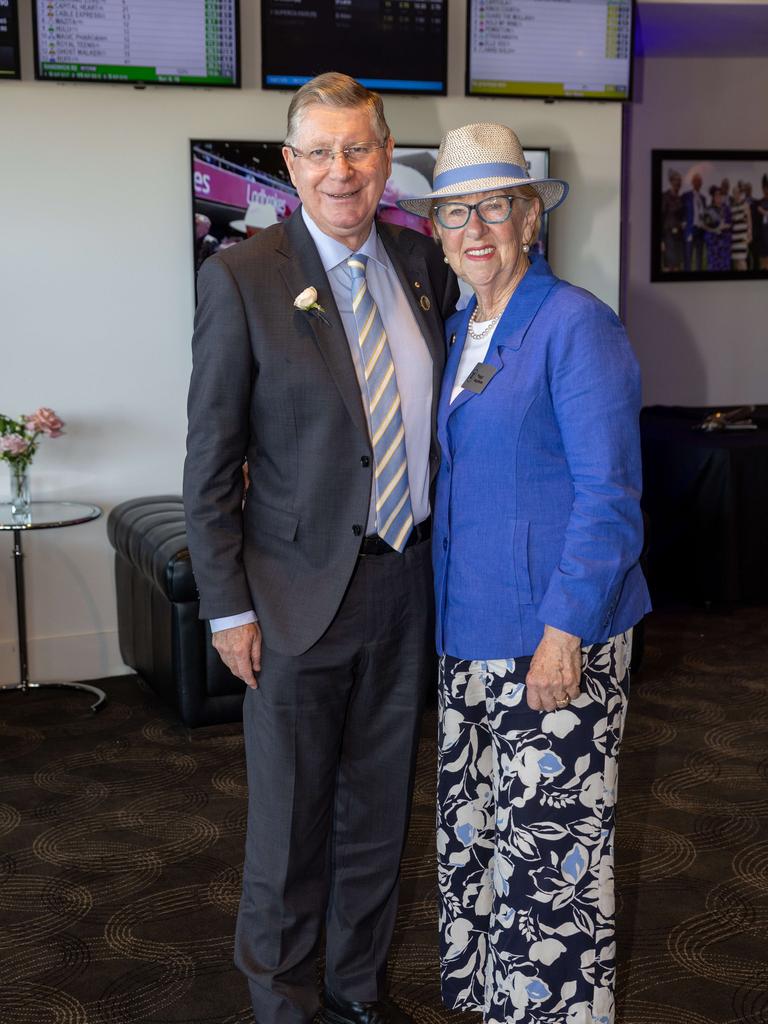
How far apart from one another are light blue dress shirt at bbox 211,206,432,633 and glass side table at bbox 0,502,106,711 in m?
2.23

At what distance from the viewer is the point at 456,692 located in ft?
7.13

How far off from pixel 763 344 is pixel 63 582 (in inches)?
192

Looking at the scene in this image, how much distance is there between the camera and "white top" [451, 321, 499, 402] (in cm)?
208

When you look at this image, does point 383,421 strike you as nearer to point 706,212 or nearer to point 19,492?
point 19,492

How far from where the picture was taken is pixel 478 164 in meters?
2.04

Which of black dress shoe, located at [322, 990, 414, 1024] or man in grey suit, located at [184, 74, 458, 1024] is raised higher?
man in grey suit, located at [184, 74, 458, 1024]

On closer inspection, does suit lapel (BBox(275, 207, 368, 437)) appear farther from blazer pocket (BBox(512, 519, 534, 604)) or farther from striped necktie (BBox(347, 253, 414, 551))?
blazer pocket (BBox(512, 519, 534, 604))

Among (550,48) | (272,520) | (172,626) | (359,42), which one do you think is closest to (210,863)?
(172,626)

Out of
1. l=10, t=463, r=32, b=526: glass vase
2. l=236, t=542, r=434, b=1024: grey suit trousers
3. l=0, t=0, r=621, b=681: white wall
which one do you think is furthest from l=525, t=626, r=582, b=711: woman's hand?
l=0, t=0, r=621, b=681: white wall

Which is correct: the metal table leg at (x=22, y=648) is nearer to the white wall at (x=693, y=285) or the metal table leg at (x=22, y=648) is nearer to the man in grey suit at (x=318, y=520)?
the man in grey suit at (x=318, y=520)

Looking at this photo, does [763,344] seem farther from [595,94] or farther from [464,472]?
[464,472]

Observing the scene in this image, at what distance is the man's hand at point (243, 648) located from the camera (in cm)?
215

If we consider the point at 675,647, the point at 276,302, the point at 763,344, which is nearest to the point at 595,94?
the point at 675,647

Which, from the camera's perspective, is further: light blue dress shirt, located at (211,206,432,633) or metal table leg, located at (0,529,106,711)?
metal table leg, located at (0,529,106,711)
